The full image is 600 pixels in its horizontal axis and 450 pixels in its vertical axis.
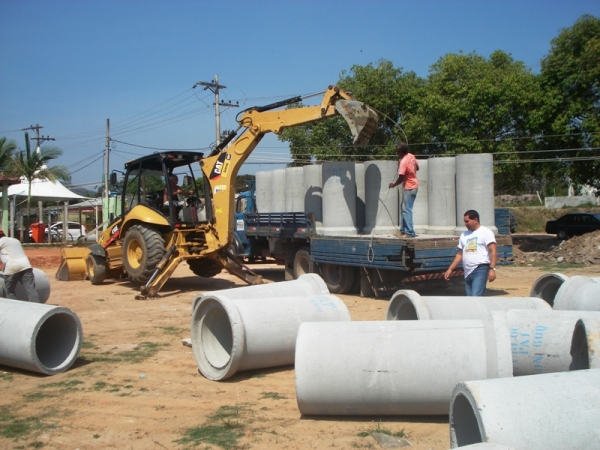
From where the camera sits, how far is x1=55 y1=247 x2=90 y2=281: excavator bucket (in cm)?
1620

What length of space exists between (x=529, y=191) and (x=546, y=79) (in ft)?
129

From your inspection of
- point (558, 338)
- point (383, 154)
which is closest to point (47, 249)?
point (383, 154)

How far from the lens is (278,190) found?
1521cm

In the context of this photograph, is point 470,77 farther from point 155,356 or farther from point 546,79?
point 155,356

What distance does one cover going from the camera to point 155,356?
308 inches

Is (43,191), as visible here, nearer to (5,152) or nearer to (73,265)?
(5,152)

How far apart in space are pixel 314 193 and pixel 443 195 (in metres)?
2.87

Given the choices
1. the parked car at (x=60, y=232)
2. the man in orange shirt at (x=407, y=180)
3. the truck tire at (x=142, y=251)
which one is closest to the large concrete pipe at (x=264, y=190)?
the truck tire at (x=142, y=251)

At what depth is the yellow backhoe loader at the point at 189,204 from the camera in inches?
502

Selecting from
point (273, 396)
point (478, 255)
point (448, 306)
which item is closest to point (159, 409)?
point (273, 396)

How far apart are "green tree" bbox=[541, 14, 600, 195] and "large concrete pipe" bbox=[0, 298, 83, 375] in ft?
77.3

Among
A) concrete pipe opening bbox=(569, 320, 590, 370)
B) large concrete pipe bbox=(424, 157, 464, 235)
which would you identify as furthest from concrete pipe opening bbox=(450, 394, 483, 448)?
large concrete pipe bbox=(424, 157, 464, 235)

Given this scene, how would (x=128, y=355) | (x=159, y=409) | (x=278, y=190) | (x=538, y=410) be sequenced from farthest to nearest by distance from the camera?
(x=278, y=190)
(x=128, y=355)
(x=159, y=409)
(x=538, y=410)

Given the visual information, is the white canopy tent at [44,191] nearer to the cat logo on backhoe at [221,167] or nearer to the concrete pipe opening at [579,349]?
the cat logo on backhoe at [221,167]
